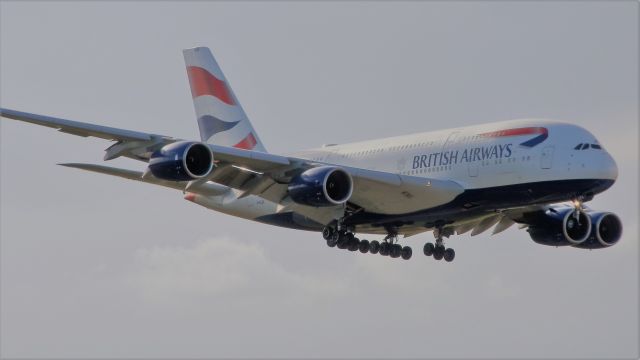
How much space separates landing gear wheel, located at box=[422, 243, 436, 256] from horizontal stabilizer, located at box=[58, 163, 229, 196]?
299 inches

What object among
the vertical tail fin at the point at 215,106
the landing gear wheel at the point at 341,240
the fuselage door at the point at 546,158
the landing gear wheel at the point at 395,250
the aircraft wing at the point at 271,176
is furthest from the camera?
the vertical tail fin at the point at 215,106

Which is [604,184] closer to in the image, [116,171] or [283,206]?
[283,206]

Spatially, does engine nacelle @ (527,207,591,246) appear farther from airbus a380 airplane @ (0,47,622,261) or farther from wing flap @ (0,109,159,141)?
wing flap @ (0,109,159,141)

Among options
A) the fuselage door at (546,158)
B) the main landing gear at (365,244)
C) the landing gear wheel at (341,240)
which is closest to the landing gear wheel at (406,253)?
the main landing gear at (365,244)

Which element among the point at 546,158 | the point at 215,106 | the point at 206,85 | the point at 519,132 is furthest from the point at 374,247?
the point at 206,85

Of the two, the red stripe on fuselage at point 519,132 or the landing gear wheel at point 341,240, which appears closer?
the red stripe on fuselage at point 519,132

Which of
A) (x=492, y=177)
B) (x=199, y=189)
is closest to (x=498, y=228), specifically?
(x=492, y=177)

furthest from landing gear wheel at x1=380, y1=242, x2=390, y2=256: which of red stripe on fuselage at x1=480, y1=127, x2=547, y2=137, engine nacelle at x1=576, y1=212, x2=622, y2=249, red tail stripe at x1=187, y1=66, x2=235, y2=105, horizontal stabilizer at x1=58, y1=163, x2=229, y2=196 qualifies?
red tail stripe at x1=187, y1=66, x2=235, y2=105

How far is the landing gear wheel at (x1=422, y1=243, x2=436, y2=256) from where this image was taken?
5609 centimetres

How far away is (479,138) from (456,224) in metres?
4.26

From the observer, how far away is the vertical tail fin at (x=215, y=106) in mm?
61781

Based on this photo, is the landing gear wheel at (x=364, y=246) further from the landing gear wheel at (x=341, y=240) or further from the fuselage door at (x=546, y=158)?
the fuselage door at (x=546, y=158)

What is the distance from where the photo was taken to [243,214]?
191ft

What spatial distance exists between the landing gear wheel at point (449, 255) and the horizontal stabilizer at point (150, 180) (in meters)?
8.37
